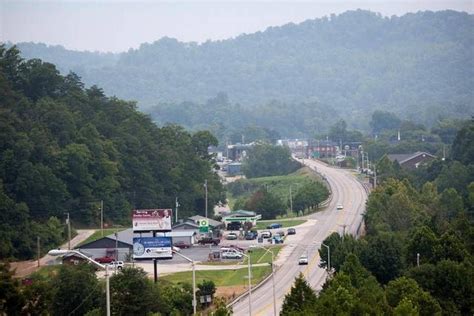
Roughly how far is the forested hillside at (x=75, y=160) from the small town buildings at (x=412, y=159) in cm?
3127

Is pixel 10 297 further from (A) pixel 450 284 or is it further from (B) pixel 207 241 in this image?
(B) pixel 207 241

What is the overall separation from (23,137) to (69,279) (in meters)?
46.5

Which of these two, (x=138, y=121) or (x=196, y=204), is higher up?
(x=138, y=121)

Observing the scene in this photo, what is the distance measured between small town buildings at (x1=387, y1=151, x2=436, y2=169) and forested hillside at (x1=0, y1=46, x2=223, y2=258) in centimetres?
3127

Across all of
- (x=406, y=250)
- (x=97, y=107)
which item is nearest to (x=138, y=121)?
(x=97, y=107)

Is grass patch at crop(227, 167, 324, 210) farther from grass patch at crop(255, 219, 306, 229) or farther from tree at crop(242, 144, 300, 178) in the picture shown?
grass patch at crop(255, 219, 306, 229)

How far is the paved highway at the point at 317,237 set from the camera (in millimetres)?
65062

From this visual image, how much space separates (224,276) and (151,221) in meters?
14.8

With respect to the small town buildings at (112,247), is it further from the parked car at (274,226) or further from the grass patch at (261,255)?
the parked car at (274,226)

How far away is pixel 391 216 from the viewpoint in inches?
3526

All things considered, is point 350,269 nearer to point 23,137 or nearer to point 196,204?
point 23,137

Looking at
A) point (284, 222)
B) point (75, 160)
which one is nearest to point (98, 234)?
point (75, 160)

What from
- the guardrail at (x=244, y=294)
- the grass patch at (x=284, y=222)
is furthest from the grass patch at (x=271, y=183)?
the guardrail at (x=244, y=294)

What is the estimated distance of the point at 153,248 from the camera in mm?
60594
